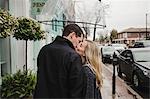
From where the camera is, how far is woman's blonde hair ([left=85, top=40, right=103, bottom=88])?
458cm

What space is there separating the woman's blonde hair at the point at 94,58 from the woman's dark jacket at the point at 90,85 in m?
0.07

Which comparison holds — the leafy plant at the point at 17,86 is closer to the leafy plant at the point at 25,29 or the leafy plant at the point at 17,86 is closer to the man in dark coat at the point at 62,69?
the leafy plant at the point at 25,29

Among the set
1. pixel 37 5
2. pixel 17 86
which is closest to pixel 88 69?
pixel 17 86

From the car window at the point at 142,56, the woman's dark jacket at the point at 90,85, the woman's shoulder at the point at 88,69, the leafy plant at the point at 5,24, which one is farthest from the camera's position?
the car window at the point at 142,56

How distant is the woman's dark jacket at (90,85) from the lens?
4.30m

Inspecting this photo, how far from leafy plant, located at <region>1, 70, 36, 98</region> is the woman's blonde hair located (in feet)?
12.9

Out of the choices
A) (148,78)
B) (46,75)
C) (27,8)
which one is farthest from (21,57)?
(46,75)

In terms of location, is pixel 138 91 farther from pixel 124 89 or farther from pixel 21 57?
pixel 21 57

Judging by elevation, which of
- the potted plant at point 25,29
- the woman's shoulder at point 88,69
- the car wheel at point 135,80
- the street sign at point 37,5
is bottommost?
the car wheel at point 135,80

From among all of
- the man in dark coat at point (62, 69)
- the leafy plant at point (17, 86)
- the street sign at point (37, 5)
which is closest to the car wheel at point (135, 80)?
the street sign at point (37, 5)

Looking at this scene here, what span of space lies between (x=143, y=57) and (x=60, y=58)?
10861 millimetres

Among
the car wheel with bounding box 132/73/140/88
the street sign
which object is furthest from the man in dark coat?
the car wheel with bounding box 132/73/140/88

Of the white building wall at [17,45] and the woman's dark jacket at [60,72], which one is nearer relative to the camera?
the woman's dark jacket at [60,72]

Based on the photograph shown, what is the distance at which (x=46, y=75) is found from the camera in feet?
13.3
